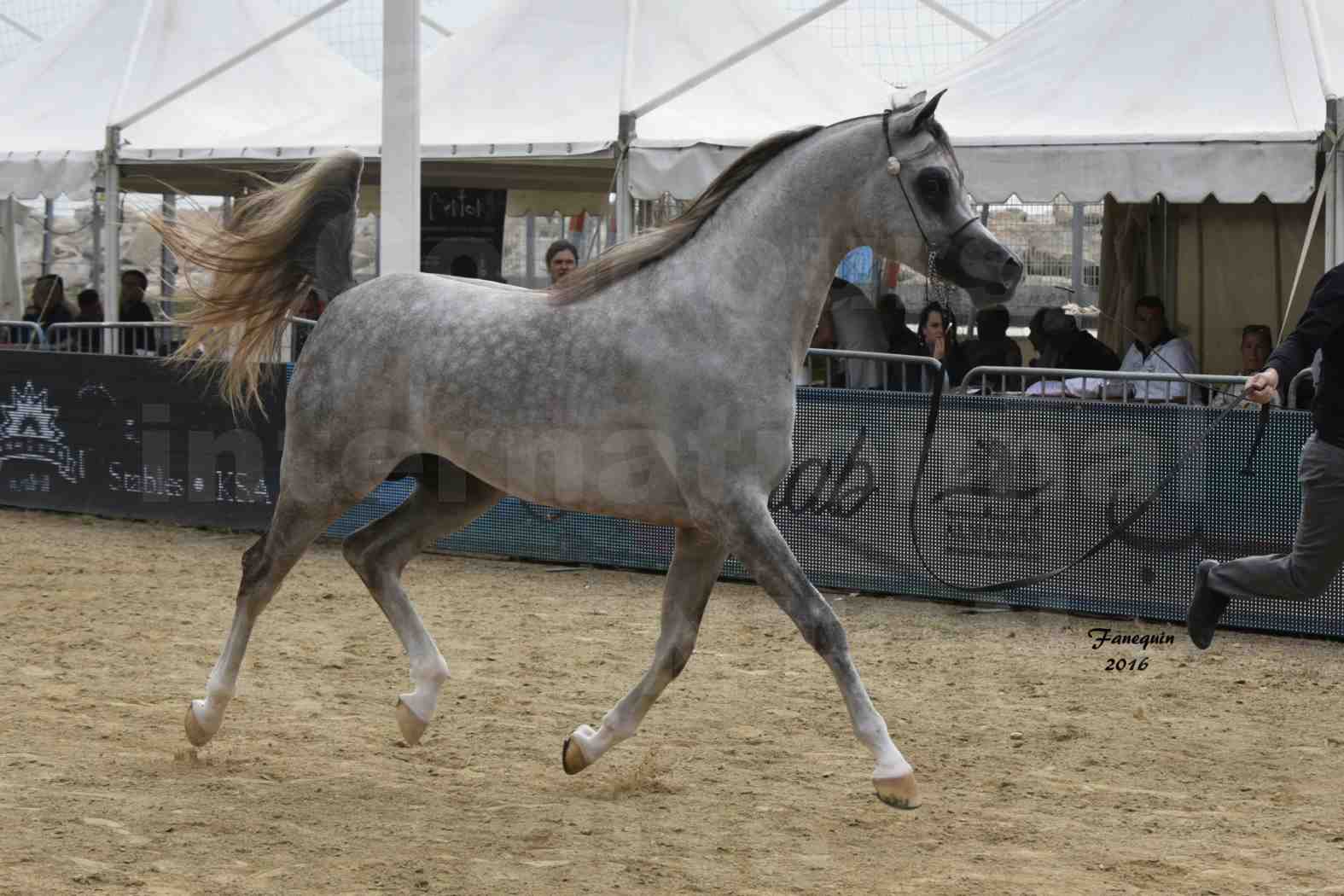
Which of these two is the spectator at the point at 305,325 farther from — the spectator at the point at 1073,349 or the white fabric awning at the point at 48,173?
the spectator at the point at 1073,349

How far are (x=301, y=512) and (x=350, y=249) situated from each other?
3.23ft

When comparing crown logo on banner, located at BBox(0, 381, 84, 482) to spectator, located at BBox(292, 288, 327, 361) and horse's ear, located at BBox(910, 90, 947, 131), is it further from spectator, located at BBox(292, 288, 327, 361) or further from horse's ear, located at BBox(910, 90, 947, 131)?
horse's ear, located at BBox(910, 90, 947, 131)

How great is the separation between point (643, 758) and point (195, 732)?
1418mm

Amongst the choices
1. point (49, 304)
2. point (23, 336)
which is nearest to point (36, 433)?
point (23, 336)

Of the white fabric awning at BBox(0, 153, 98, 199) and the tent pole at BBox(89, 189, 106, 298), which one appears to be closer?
the white fabric awning at BBox(0, 153, 98, 199)

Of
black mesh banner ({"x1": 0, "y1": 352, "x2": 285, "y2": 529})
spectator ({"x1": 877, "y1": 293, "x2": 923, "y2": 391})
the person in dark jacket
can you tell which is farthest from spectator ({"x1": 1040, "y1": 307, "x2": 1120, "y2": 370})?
black mesh banner ({"x1": 0, "y1": 352, "x2": 285, "y2": 529})

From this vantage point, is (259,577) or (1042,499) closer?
(259,577)

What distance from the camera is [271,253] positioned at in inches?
217

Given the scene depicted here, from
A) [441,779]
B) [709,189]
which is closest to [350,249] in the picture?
[709,189]

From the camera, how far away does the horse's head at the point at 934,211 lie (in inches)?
175

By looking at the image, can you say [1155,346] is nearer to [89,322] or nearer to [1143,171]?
[1143,171]

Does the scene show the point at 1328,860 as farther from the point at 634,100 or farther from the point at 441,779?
the point at 634,100

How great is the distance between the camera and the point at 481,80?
12.0m

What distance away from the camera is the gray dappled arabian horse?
14.7ft
